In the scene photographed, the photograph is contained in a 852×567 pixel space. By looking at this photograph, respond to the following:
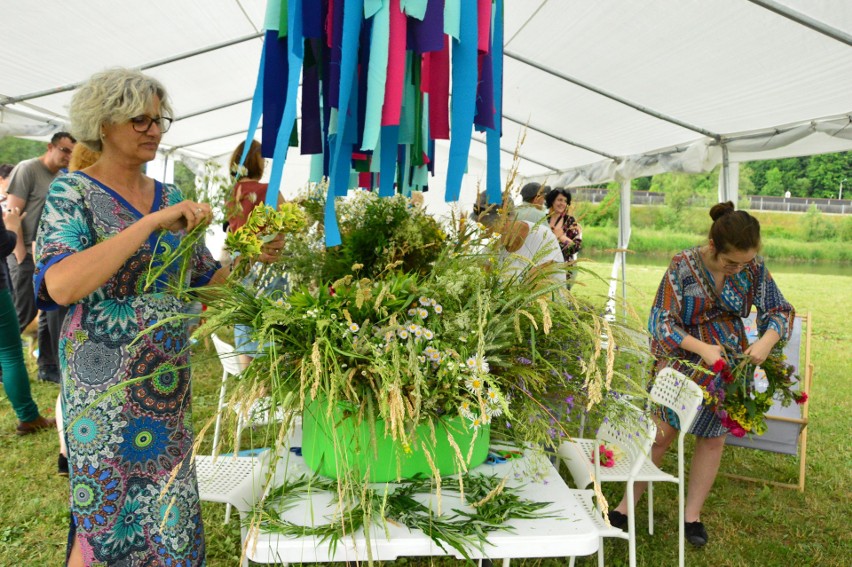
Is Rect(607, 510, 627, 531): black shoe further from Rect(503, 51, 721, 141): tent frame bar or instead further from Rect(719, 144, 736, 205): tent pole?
Rect(503, 51, 721, 141): tent frame bar

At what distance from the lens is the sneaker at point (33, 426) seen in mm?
3662

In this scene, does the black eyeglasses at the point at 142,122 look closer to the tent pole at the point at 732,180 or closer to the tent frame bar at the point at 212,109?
the tent pole at the point at 732,180

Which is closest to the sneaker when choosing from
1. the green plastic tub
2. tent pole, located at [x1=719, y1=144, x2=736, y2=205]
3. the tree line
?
the green plastic tub

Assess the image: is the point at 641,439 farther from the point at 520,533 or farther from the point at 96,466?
the point at 96,466

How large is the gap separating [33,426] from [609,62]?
4.35 m

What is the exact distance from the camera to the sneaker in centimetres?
366

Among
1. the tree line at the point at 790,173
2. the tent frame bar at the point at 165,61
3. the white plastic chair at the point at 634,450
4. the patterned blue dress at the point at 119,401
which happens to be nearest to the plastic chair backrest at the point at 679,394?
the white plastic chair at the point at 634,450

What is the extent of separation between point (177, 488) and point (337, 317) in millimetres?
640

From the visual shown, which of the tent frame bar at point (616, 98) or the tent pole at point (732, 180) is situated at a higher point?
the tent frame bar at point (616, 98)

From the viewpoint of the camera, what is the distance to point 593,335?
1.24 m

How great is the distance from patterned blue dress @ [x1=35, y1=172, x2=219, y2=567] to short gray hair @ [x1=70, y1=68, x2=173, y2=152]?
0.12m

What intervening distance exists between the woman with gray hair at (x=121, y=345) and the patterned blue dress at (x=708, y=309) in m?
1.85

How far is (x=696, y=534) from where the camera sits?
108 inches

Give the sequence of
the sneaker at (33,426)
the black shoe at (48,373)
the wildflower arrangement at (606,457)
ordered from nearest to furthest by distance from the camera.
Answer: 1. the wildflower arrangement at (606,457)
2. the sneaker at (33,426)
3. the black shoe at (48,373)
